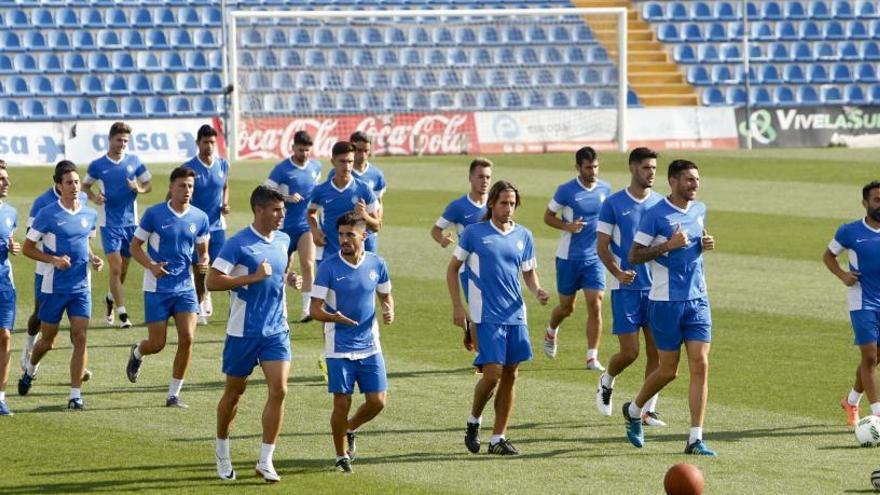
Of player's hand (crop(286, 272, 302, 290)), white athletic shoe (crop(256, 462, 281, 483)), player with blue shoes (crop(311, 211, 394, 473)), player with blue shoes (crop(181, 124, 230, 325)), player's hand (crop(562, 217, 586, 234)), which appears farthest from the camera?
player with blue shoes (crop(181, 124, 230, 325))

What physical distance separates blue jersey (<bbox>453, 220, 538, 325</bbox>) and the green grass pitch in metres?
1.08

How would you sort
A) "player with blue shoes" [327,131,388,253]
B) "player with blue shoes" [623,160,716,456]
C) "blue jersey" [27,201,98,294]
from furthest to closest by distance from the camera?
"player with blue shoes" [327,131,388,253]
"blue jersey" [27,201,98,294]
"player with blue shoes" [623,160,716,456]

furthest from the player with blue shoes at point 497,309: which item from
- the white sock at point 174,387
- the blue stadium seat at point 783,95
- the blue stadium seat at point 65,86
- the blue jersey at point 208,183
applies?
the blue stadium seat at point 783,95

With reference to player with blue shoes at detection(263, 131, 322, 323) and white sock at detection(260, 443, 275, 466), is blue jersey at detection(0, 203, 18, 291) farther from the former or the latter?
player with blue shoes at detection(263, 131, 322, 323)

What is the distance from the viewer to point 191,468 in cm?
1141

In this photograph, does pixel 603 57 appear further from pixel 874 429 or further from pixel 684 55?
pixel 874 429

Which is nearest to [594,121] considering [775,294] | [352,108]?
[352,108]

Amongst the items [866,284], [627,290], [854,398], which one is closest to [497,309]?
[627,290]

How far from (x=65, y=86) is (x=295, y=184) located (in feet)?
71.7

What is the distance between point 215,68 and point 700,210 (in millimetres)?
29366

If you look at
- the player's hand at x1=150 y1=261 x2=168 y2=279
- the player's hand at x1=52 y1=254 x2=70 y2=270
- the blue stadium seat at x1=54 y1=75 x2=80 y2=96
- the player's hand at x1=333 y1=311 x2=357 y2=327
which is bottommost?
the player's hand at x1=333 y1=311 x2=357 y2=327

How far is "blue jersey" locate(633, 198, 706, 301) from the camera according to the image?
1192 centimetres

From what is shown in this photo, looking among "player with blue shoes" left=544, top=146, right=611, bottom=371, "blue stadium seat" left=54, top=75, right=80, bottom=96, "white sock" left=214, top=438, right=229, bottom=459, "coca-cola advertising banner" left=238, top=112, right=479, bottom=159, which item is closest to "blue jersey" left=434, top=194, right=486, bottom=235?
"player with blue shoes" left=544, top=146, right=611, bottom=371

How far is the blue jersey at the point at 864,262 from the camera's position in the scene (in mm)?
12656
